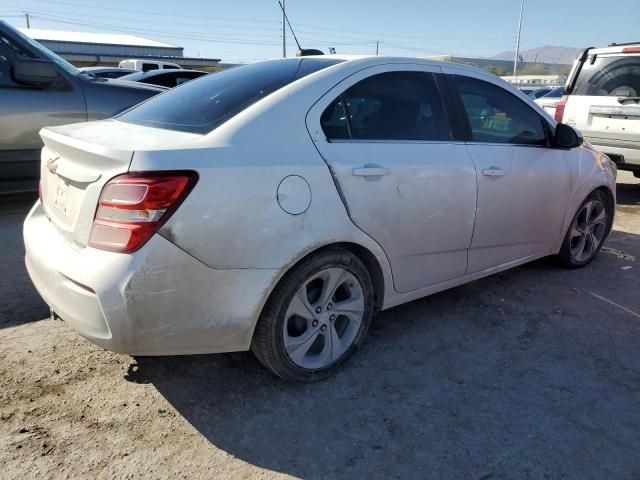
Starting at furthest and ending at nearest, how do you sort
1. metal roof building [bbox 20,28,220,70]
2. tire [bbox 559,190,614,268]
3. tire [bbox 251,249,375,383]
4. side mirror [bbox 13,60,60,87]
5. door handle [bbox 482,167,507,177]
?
metal roof building [bbox 20,28,220,70], side mirror [bbox 13,60,60,87], tire [bbox 559,190,614,268], door handle [bbox 482,167,507,177], tire [bbox 251,249,375,383]

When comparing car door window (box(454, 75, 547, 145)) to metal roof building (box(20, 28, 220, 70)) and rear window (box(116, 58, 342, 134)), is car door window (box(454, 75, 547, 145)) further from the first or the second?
metal roof building (box(20, 28, 220, 70))

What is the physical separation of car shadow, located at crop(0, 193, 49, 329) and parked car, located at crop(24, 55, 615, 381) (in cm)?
80

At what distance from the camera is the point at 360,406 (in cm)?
249

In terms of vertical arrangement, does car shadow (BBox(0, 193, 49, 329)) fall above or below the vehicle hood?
below

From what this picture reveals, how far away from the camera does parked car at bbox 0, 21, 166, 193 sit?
4758mm

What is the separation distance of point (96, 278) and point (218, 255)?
18.8 inches

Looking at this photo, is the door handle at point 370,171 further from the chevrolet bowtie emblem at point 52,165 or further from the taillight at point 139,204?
the chevrolet bowtie emblem at point 52,165

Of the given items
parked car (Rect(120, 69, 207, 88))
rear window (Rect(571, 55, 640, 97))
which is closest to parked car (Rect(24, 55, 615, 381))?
rear window (Rect(571, 55, 640, 97))

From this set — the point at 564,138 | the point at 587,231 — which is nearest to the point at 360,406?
the point at 564,138

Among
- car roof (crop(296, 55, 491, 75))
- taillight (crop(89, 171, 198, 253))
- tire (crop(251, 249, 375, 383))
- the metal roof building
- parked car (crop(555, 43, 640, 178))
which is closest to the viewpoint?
taillight (crop(89, 171, 198, 253))

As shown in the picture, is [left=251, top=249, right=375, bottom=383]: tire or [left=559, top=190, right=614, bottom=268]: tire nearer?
[left=251, top=249, right=375, bottom=383]: tire

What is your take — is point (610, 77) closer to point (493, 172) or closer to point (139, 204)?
point (493, 172)

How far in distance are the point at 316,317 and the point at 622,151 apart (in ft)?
18.7

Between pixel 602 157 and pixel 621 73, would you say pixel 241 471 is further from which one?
pixel 621 73
